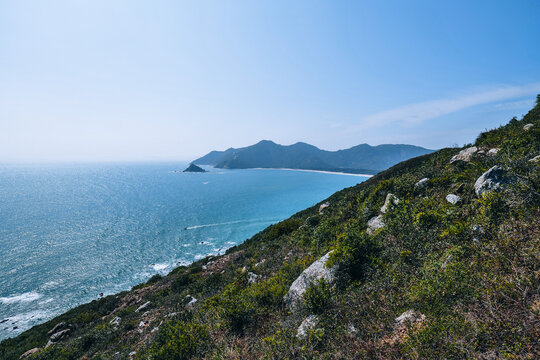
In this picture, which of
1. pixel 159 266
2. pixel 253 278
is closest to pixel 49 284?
pixel 159 266

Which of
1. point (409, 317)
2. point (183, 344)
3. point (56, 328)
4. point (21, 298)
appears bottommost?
point (21, 298)

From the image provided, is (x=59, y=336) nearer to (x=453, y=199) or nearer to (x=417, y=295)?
(x=417, y=295)

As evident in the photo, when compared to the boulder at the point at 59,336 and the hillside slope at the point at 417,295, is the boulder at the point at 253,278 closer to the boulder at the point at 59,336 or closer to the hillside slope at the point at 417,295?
the hillside slope at the point at 417,295

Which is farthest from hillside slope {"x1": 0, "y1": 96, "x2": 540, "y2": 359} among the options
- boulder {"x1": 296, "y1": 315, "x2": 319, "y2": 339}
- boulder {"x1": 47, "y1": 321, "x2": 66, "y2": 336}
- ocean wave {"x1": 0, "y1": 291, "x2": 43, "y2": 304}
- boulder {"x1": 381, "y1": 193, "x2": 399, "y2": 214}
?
ocean wave {"x1": 0, "y1": 291, "x2": 43, "y2": 304}

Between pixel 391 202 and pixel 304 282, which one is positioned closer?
pixel 304 282

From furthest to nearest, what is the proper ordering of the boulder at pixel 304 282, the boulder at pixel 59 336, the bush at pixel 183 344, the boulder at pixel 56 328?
the boulder at pixel 56 328
the boulder at pixel 59 336
the boulder at pixel 304 282
the bush at pixel 183 344

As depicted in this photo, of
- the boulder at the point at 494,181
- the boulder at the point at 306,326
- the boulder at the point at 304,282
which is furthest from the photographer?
the boulder at the point at 494,181

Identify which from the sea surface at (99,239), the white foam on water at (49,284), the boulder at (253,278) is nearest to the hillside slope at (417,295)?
the boulder at (253,278)
